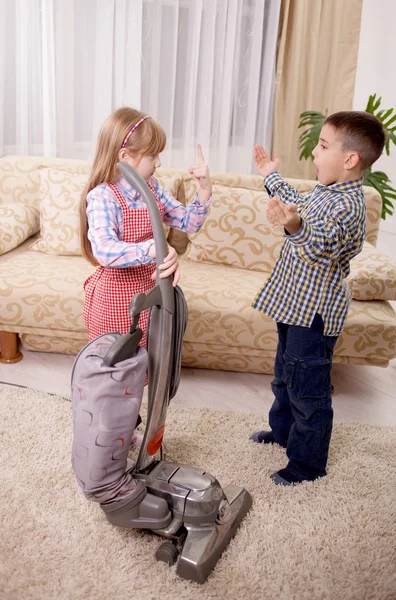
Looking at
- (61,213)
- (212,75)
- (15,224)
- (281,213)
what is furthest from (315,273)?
(212,75)

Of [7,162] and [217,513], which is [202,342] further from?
[7,162]

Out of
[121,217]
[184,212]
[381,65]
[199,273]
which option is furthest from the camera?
[381,65]

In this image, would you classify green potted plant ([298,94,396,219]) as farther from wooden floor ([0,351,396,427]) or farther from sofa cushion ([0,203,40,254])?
sofa cushion ([0,203,40,254])

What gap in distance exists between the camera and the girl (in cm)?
167

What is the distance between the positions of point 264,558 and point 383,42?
4.67 m

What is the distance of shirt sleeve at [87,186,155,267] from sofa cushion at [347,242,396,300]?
110cm

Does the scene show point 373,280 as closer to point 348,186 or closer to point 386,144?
point 348,186

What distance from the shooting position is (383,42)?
200 inches

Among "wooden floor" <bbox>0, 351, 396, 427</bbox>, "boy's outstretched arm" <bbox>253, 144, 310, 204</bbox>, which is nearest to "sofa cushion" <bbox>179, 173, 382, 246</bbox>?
"wooden floor" <bbox>0, 351, 396, 427</bbox>

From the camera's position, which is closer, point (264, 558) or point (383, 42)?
point (264, 558)

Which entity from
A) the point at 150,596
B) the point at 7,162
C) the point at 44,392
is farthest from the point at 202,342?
the point at 7,162

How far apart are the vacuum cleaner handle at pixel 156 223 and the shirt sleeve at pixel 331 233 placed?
34 cm

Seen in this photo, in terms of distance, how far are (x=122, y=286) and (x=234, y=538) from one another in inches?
30.7

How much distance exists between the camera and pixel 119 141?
67.7 inches
